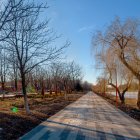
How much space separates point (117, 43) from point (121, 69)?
4403 mm

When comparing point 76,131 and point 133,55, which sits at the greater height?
point 133,55

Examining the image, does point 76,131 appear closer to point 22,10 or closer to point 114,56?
point 22,10

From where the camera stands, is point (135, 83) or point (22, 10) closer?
point (22, 10)

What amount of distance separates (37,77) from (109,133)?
47.9m

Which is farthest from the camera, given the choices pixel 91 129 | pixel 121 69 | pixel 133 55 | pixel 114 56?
pixel 121 69

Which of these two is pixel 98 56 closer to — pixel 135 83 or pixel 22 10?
pixel 135 83

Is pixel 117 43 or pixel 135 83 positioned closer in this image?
pixel 117 43

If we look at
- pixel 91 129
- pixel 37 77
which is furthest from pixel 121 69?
pixel 37 77

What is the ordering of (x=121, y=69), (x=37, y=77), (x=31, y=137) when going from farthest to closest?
(x=37, y=77)
(x=121, y=69)
(x=31, y=137)

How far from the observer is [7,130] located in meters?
11.5

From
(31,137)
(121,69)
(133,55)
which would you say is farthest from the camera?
(121,69)

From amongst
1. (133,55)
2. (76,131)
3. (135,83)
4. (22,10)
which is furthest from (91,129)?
(135,83)

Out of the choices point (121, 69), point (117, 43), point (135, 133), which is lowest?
point (135, 133)

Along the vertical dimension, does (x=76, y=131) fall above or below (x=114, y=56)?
below
